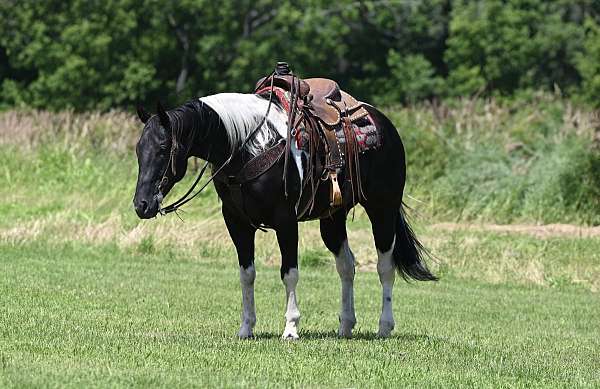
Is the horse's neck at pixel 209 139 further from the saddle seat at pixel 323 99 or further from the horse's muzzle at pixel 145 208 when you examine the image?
the saddle seat at pixel 323 99

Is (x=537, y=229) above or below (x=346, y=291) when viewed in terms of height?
below

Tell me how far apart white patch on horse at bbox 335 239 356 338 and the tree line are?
122 feet

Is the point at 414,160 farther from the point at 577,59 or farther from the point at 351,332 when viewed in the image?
the point at 577,59

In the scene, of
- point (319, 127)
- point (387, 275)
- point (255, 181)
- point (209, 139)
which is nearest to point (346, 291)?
point (387, 275)

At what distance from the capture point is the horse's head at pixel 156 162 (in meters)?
10.4

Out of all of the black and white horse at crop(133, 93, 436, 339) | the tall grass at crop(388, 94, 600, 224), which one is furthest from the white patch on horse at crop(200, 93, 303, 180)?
the tall grass at crop(388, 94, 600, 224)

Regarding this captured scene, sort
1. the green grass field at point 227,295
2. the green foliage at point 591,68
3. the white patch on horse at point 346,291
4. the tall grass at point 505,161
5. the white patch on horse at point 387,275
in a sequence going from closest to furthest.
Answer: the green grass field at point 227,295, the white patch on horse at point 346,291, the white patch on horse at point 387,275, the tall grass at point 505,161, the green foliage at point 591,68

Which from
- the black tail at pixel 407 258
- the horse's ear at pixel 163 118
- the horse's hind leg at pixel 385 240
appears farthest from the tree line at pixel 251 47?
the horse's ear at pixel 163 118

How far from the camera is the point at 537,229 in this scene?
2461cm

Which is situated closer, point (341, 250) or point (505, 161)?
point (341, 250)

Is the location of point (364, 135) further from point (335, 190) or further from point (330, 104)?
point (335, 190)

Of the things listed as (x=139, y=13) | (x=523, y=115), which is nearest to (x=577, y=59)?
Result: (x=139, y=13)

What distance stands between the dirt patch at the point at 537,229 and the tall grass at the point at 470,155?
2.98 ft

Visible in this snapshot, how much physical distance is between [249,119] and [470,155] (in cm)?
1792
